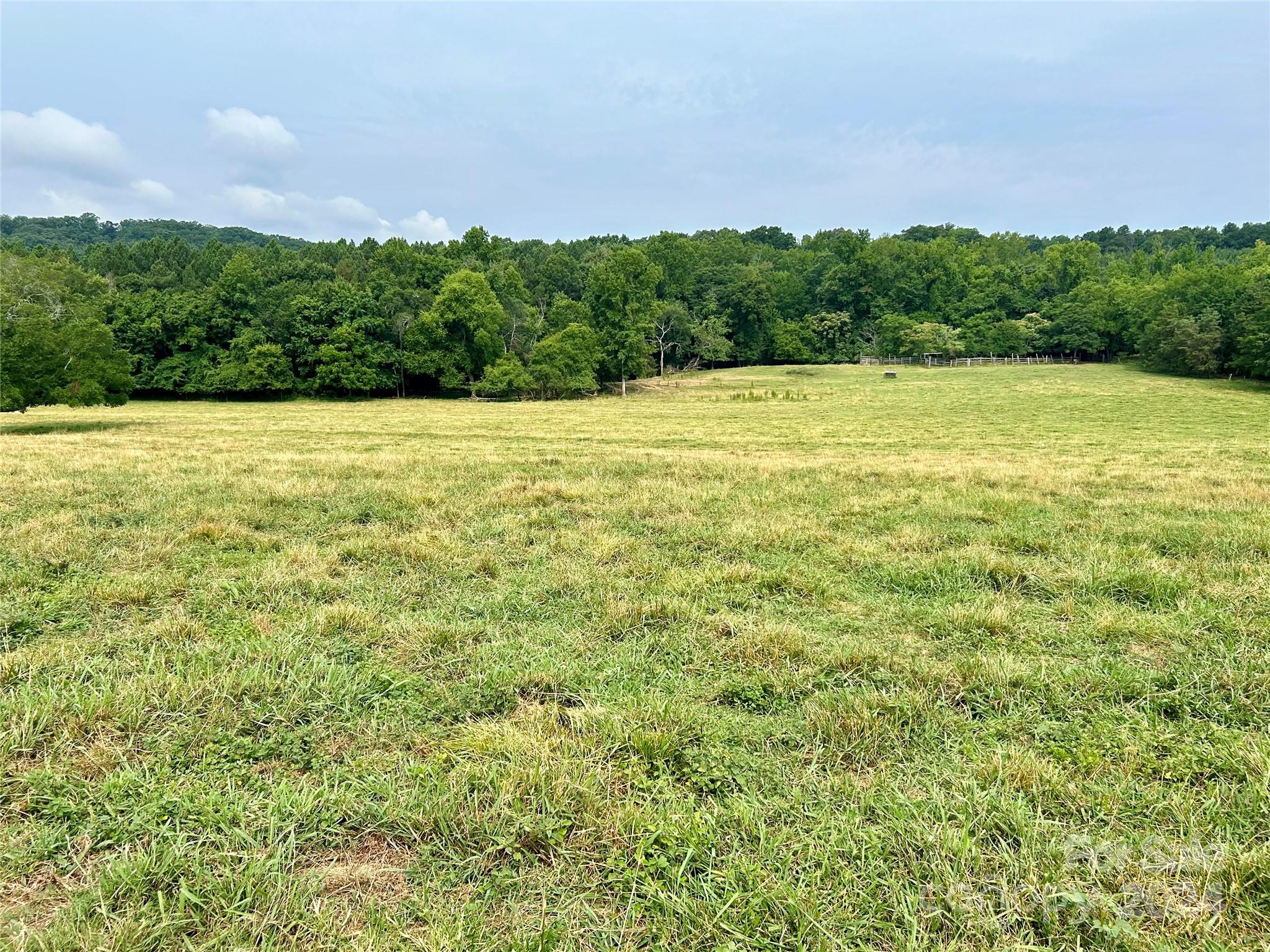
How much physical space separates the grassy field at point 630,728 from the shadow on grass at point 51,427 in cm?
2177

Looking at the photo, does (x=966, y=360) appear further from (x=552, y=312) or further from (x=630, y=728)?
(x=630, y=728)

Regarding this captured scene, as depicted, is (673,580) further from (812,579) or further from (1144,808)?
(1144,808)

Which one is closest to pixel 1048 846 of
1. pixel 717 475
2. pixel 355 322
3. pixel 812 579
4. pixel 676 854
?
pixel 676 854

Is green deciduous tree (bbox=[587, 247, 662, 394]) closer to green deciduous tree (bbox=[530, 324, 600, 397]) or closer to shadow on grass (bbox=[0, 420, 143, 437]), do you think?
green deciduous tree (bbox=[530, 324, 600, 397])

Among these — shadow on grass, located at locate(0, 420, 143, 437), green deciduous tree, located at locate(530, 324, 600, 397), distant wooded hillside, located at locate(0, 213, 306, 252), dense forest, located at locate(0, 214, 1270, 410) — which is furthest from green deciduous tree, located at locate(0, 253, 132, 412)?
distant wooded hillside, located at locate(0, 213, 306, 252)

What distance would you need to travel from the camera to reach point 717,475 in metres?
10.8

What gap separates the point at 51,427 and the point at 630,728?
32.0 meters

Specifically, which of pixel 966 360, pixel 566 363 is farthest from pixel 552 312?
pixel 966 360

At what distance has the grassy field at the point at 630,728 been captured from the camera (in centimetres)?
219

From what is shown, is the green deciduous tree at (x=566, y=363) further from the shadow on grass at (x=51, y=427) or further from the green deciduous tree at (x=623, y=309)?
the shadow on grass at (x=51, y=427)

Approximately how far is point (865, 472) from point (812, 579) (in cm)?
648

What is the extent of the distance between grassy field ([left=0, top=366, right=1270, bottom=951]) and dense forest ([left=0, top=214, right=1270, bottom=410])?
26240mm

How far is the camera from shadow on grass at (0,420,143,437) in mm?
23344

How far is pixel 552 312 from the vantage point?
64750 mm
